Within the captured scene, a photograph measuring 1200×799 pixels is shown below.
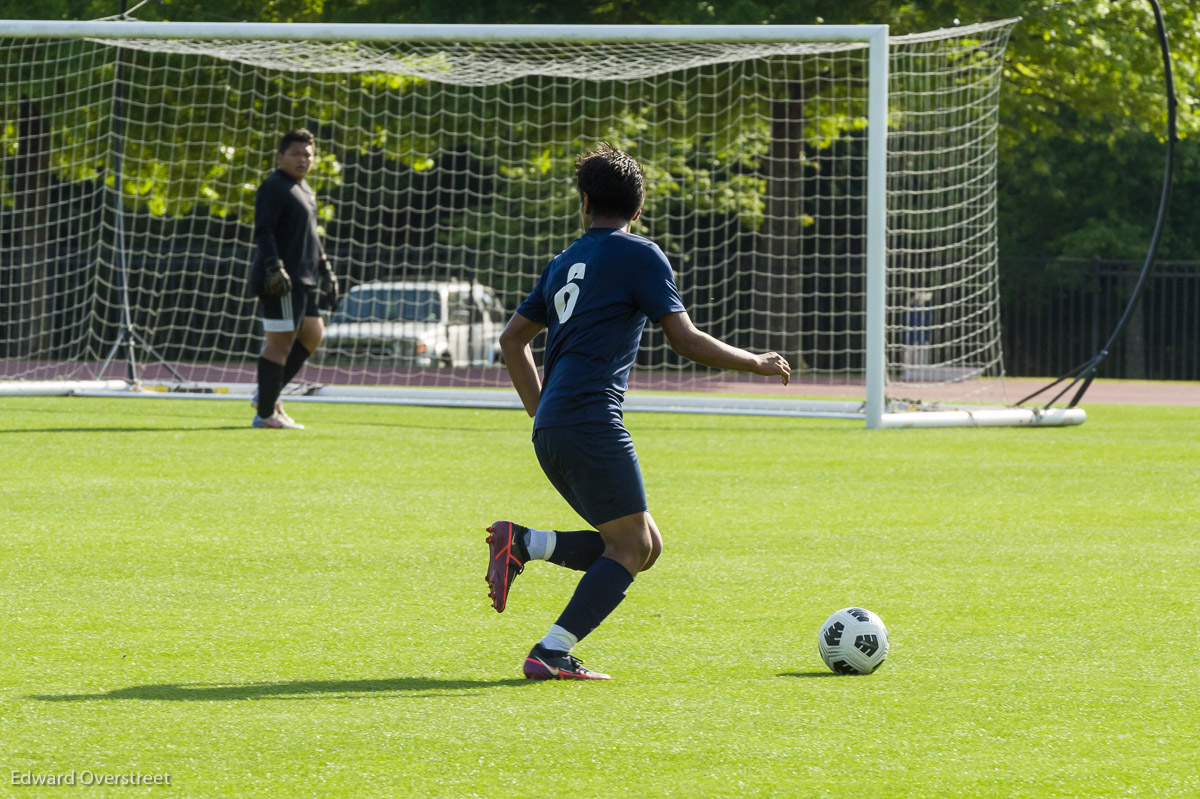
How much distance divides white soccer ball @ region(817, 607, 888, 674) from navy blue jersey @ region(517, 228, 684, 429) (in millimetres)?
942

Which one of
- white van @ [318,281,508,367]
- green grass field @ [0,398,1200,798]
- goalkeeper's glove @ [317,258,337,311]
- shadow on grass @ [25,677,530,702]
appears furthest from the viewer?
white van @ [318,281,508,367]

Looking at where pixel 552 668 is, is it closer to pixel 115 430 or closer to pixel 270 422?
pixel 270 422

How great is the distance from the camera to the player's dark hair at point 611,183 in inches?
195

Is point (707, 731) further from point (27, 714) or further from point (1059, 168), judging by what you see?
point (1059, 168)

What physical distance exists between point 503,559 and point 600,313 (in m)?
0.83

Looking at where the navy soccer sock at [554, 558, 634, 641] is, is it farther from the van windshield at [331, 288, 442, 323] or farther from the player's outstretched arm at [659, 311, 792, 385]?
the van windshield at [331, 288, 442, 323]

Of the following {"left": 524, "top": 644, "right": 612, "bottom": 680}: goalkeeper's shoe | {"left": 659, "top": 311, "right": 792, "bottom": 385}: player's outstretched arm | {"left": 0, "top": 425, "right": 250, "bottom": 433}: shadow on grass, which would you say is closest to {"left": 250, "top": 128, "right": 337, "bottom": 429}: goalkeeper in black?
{"left": 0, "top": 425, "right": 250, "bottom": 433}: shadow on grass

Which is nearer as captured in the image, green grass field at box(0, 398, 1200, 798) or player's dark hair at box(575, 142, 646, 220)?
green grass field at box(0, 398, 1200, 798)

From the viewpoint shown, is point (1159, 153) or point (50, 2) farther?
point (1159, 153)

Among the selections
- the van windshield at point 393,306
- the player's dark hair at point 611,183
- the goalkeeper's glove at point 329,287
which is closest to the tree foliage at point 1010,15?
the van windshield at point 393,306

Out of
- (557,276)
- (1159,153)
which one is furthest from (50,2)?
(1159,153)

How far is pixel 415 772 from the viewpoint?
12.2ft

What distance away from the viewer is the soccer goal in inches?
590

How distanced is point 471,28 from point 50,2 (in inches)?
400
